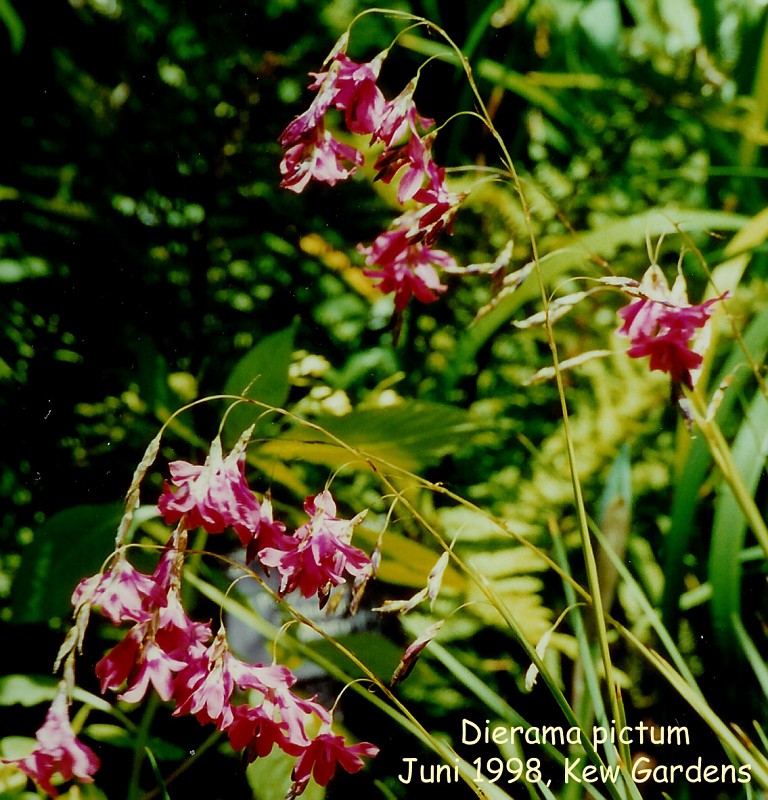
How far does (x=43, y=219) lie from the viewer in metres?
1.28

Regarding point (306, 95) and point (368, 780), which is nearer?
point (368, 780)

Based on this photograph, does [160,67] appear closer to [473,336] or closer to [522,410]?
[473,336]

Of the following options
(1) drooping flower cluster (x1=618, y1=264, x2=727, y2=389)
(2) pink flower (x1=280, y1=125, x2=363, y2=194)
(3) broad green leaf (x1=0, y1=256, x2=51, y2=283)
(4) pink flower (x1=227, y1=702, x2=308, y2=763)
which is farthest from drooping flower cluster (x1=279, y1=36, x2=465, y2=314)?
(3) broad green leaf (x1=0, y1=256, x2=51, y2=283)

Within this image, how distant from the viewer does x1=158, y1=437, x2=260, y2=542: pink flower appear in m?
0.66

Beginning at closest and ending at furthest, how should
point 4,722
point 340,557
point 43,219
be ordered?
1. point 340,557
2. point 4,722
3. point 43,219

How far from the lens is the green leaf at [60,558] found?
3.25ft

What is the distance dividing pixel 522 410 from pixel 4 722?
929mm

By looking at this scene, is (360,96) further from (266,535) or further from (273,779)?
(273,779)

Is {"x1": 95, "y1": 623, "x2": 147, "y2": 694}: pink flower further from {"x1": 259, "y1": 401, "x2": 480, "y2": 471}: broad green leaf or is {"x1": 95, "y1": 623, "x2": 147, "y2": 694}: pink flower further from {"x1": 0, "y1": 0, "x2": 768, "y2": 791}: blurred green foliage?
{"x1": 0, "y1": 0, "x2": 768, "y2": 791}: blurred green foliage

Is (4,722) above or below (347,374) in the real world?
below

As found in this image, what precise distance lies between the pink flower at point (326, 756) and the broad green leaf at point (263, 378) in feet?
1.43

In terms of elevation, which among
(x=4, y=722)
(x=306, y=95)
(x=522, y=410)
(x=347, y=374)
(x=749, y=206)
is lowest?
(x=4, y=722)

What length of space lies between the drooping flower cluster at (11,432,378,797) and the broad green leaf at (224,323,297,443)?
13.8 inches

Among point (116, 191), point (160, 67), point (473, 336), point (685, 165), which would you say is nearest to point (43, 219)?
point (116, 191)
